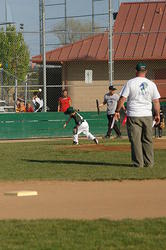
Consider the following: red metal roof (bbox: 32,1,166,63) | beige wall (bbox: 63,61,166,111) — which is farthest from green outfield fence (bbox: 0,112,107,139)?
red metal roof (bbox: 32,1,166,63)

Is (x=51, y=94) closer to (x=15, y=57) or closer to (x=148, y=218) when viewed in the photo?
(x=15, y=57)

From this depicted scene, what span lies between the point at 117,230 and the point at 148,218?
836 mm

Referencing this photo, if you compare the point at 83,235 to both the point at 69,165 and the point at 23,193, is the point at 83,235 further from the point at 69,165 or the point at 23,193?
A: the point at 69,165

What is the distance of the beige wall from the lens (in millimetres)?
35188

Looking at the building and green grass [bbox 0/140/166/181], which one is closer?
green grass [bbox 0/140/166/181]

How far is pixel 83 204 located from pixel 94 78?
25.7 metres

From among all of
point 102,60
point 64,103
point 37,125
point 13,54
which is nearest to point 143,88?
point 37,125

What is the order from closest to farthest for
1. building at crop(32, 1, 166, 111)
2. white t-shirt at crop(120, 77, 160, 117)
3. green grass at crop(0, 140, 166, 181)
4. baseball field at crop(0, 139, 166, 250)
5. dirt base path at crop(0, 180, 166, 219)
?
baseball field at crop(0, 139, 166, 250)
dirt base path at crop(0, 180, 166, 219)
green grass at crop(0, 140, 166, 181)
white t-shirt at crop(120, 77, 160, 117)
building at crop(32, 1, 166, 111)

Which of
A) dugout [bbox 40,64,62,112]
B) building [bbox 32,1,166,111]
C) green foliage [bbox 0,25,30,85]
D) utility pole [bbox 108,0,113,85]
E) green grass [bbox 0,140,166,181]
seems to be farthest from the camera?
green foliage [bbox 0,25,30,85]

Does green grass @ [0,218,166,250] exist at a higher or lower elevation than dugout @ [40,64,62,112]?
lower

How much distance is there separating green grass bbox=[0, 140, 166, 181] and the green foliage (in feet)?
81.6

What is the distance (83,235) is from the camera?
778cm

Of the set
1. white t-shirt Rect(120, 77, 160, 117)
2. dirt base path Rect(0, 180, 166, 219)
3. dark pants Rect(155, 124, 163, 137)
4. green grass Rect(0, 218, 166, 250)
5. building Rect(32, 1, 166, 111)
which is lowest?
dark pants Rect(155, 124, 163, 137)

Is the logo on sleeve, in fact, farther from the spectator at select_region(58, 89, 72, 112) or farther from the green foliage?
the green foliage
